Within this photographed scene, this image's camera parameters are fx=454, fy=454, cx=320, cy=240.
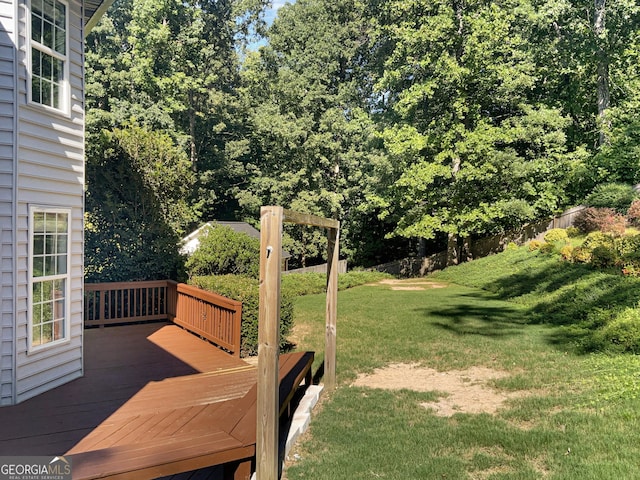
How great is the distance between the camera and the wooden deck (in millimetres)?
3088

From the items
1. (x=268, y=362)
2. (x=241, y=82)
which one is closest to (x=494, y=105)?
(x=241, y=82)

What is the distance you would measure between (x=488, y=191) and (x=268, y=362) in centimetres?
2027

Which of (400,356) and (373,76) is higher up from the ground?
(373,76)

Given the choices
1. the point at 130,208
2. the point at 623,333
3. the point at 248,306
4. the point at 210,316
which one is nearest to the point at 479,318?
the point at 623,333

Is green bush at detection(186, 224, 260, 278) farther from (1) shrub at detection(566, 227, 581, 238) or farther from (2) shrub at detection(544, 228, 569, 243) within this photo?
(1) shrub at detection(566, 227, 581, 238)

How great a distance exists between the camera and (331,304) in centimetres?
586

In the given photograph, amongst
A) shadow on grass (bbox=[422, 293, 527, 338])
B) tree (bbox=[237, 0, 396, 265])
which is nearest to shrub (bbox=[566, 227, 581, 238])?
shadow on grass (bbox=[422, 293, 527, 338])

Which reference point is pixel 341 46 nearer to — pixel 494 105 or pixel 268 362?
pixel 494 105

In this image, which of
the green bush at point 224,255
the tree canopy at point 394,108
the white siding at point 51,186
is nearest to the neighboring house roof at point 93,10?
the white siding at point 51,186

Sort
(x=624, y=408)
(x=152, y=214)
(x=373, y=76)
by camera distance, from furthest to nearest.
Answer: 1. (x=373, y=76)
2. (x=152, y=214)
3. (x=624, y=408)

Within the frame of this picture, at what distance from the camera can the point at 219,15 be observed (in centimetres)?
3066

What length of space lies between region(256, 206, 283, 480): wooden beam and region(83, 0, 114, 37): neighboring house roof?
5.03 metres

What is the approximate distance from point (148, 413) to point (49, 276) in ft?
7.34

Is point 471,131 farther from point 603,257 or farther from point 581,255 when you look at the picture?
point 603,257
